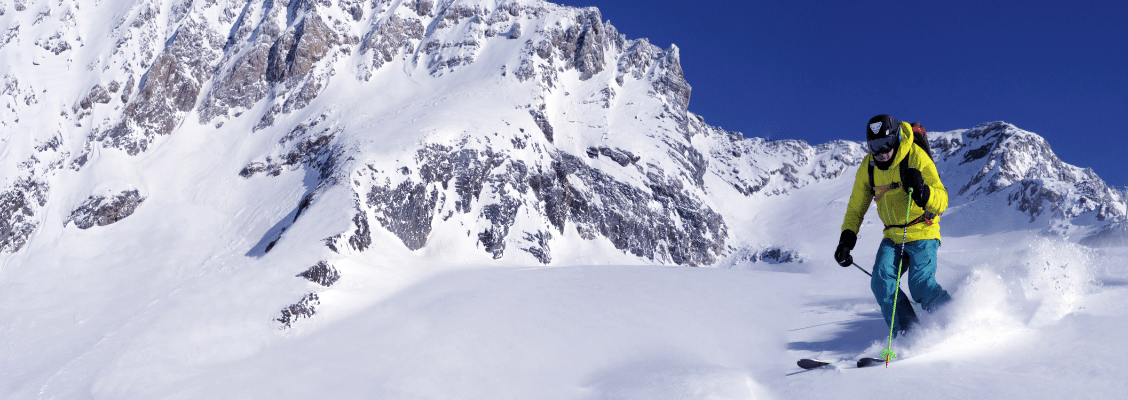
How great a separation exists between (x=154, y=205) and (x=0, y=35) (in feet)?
105

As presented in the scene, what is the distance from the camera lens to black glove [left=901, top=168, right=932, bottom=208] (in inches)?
223

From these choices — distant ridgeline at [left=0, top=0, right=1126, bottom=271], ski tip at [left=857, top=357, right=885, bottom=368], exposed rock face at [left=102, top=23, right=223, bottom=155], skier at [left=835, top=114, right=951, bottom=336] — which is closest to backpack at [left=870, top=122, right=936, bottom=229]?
skier at [left=835, top=114, right=951, bottom=336]

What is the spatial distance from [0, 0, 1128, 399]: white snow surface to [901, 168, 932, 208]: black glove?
0.88m

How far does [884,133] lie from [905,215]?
889 mm

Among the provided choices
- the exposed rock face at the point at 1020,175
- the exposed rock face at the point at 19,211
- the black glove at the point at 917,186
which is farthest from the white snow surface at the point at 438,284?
the exposed rock face at the point at 19,211

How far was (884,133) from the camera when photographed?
19.5ft

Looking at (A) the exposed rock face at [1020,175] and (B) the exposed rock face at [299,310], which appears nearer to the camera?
(B) the exposed rock face at [299,310]

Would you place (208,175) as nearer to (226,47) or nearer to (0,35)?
(226,47)

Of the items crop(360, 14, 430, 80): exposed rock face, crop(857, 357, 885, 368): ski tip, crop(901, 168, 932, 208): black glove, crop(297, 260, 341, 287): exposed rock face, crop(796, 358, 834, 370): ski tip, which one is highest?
crop(360, 14, 430, 80): exposed rock face

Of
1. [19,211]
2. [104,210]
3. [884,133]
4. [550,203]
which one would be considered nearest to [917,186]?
[884,133]

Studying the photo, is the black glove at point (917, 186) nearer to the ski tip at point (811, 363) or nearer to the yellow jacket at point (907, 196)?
the yellow jacket at point (907, 196)

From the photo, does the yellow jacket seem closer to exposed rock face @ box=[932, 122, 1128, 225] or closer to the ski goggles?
the ski goggles

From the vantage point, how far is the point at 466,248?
41.6 meters

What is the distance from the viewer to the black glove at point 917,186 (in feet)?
18.6
